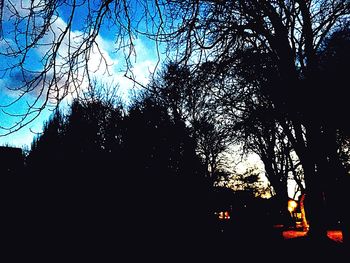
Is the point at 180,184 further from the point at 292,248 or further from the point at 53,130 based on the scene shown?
the point at 53,130

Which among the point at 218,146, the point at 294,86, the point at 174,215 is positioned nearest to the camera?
the point at 294,86

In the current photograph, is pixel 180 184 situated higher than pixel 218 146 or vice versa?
pixel 218 146

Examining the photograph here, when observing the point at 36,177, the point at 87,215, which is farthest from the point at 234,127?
the point at 36,177

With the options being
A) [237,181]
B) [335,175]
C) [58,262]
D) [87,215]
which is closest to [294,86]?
[335,175]

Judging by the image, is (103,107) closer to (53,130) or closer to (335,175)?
(53,130)

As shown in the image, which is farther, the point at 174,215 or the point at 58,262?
the point at 174,215

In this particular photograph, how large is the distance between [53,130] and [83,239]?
7277 millimetres

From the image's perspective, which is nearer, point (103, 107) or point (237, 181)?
point (103, 107)

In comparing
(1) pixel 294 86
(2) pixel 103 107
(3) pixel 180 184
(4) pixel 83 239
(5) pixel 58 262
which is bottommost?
(5) pixel 58 262

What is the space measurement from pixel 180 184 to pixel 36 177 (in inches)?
207

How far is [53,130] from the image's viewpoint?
44.5ft

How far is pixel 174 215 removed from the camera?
9.66 meters

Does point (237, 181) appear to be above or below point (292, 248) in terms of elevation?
above

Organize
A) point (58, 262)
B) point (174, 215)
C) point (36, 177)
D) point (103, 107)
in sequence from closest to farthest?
point (58, 262) → point (36, 177) → point (174, 215) → point (103, 107)
